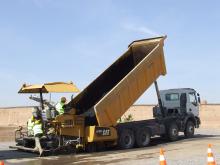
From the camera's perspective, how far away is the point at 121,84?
59.9 feet

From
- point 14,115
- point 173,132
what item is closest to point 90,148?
point 173,132

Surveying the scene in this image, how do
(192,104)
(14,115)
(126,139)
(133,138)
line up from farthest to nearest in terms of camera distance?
(14,115), (192,104), (133,138), (126,139)

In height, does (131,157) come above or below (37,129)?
below

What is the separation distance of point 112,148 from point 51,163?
4.76 m

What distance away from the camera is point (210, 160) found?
387 inches

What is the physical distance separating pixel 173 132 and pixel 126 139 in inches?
132

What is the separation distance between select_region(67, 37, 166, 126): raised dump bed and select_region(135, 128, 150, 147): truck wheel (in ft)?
4.69

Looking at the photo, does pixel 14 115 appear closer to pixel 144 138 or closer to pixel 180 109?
pixel 180 109

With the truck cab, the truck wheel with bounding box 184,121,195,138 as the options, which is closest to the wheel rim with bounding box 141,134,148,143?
the truck cab

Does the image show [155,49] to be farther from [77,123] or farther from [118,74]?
[77,123]

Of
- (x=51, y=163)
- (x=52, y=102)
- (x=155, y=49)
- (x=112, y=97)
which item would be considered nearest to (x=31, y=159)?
(x=51, y=163)

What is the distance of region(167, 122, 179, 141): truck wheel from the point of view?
21.4m

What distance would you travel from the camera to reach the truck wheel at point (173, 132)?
21414 millimetres

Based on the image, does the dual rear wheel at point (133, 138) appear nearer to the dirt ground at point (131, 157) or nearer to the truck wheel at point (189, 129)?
the dirt ground at point (131, 157)
